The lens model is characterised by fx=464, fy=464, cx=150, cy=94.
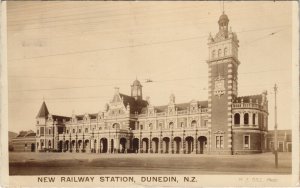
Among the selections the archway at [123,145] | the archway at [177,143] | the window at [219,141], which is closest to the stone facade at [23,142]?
the archway at [123,145]

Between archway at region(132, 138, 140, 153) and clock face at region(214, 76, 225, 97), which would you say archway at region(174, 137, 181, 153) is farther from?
clock face at region(214, 76, 225, 97)

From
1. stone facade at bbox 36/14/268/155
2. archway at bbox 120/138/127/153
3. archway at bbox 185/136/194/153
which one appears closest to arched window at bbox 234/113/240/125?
stone facade at bbox 36/14/268/155

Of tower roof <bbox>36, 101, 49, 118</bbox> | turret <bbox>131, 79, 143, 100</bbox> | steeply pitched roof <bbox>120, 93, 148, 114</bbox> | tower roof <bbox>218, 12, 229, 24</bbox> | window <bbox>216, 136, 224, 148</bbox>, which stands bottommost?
window <bbox>216, 136, 224, 148</bbox>

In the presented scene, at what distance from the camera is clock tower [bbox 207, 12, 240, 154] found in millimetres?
3557

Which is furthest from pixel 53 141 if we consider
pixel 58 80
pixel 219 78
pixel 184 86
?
pixel 219 78

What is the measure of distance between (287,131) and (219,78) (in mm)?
649

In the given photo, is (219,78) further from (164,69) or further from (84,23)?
(84,23)

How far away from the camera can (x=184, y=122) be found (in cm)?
372

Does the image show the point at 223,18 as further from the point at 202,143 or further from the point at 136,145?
the point at 136,145

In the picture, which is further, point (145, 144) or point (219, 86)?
point (145, 144)

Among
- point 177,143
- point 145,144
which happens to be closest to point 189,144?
point 177,143

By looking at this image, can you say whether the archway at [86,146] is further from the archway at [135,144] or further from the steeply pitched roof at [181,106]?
the steeply pitched roof at [181,106]

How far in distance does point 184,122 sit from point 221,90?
0.39m

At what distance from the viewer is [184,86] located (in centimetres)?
359
